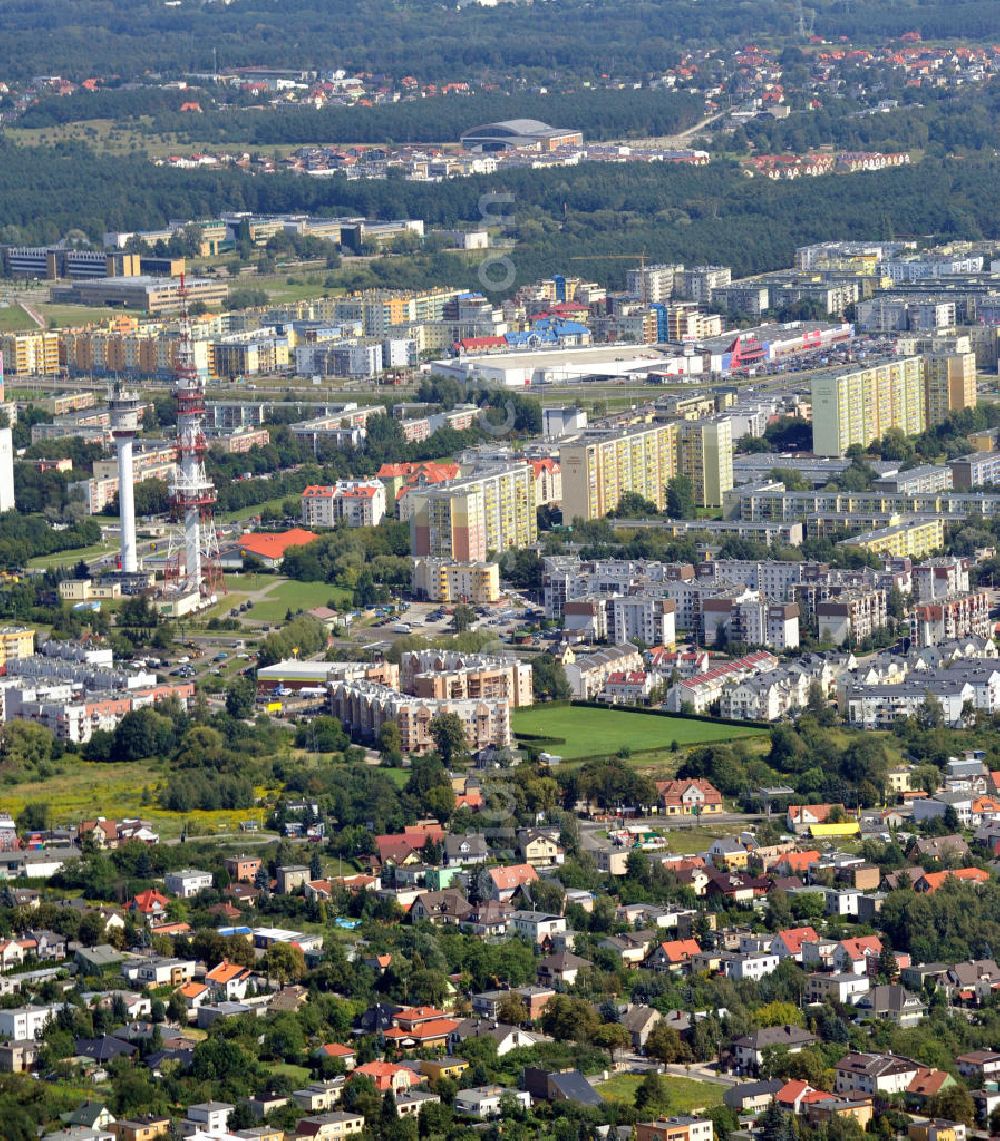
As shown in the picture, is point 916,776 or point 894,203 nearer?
point 916,776

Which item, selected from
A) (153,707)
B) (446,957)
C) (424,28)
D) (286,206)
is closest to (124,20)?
(424,28)

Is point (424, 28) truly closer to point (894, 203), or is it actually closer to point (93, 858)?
point (894, 203)

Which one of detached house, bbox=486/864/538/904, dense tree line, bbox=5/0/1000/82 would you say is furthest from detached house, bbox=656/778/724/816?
dense tree line, bbox=5/0/1000/82

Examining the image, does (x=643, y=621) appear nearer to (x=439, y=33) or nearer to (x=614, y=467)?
(x=614, y=467)

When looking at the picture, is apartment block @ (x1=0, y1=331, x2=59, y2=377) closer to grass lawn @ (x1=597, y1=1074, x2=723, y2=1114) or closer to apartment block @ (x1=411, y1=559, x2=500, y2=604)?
apartment block @ (x1=411, y1=559, x2=500, y2=604)

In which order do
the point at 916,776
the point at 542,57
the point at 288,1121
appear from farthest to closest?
1. the point at 542,57
2. the point at 916,776
3. the point at 288,1121
